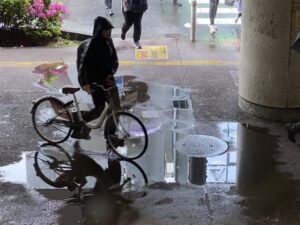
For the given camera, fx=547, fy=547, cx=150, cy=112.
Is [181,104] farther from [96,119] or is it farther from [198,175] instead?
[198,175]

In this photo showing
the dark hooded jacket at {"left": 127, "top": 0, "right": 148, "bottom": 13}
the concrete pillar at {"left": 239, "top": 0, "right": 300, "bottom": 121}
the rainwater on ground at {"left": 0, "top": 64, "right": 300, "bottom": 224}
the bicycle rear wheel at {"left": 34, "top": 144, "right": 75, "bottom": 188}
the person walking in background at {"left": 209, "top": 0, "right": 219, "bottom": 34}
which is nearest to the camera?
the rainwater on ground at {"left": 0, "top": 64, "right": 300, "bottom": 224}

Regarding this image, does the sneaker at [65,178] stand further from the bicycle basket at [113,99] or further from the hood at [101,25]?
the hood at [101,25]

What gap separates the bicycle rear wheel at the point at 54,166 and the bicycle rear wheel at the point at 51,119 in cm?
25

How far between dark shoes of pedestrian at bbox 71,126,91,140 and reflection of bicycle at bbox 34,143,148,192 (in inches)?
10.9

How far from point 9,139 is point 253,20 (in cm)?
400

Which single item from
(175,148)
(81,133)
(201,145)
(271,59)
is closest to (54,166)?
(81,133)

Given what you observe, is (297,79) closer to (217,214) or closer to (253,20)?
(253,20)

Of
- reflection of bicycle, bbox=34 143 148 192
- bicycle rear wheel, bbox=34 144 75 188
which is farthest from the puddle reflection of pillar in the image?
bicycle rear wheel, bbox=34 144 75 188

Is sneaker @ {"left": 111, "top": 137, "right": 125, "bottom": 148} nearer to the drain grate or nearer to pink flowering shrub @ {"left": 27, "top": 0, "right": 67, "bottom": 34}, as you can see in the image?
the drain grate

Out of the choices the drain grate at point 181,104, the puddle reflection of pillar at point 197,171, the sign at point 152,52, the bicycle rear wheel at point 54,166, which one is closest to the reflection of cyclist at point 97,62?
the bicycle rear wheel at point 54,166

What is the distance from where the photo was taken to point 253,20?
27.0 ft

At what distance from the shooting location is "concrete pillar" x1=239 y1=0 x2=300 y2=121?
26.1 ft

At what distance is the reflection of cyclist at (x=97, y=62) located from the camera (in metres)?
7.16

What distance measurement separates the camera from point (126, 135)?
23.3 feet
